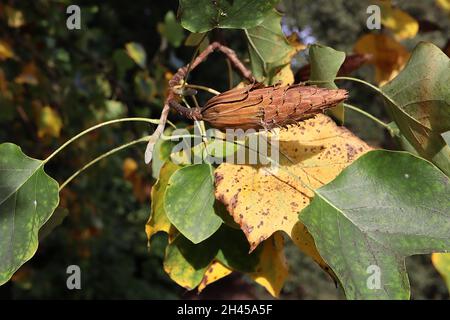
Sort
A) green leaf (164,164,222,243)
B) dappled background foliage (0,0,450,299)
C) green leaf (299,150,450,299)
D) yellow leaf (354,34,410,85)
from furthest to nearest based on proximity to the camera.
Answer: dappled background foliage (0,0,450,299) → yellow leaf (354,34,410,85) → green leaf (164,164,222,243) → green leaf (299,150,450,299)

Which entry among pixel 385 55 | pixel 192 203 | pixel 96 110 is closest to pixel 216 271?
pixel 192 203

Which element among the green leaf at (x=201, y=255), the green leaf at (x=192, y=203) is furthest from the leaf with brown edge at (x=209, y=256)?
the green leaf at (x=192, y=203)

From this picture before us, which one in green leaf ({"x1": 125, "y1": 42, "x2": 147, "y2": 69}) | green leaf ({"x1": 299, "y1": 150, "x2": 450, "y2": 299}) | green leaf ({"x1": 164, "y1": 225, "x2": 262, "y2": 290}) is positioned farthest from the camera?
green leaf ({"x1": 125, "y1": 42, "x2": 147, "y2": 69})

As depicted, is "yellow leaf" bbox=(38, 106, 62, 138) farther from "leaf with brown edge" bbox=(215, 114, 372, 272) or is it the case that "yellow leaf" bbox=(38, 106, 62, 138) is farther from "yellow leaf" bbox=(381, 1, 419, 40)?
"leaf with brown edge" bbox=(215, 114, 372, 272)

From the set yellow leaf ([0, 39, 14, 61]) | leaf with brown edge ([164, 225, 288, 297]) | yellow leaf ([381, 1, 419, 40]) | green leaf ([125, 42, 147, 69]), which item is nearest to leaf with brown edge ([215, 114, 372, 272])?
leaf with brown edge ([164, 225, 288, 297])

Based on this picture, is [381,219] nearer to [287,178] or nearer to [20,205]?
[287,178]

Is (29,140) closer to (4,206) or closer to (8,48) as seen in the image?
(8,48)

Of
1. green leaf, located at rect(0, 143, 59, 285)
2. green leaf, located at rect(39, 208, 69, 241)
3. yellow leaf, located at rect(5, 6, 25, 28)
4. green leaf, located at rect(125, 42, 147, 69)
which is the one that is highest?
green leaf, located at rect(0, 143, 59, 285)
